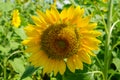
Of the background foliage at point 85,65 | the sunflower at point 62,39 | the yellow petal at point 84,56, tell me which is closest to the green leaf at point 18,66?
the background foliage at point 85,65

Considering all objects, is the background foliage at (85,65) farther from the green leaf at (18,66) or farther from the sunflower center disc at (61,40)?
the sunflower center disc at (61,40)

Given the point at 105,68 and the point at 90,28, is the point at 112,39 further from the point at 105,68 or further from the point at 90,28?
the point at 90,28

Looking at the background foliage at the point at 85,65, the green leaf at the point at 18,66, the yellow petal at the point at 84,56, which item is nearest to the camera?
the yellow petal at the point at 84,56

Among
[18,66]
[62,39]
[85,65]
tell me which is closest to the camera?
[62,39]

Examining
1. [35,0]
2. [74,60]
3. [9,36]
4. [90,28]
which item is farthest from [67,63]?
[35,0]

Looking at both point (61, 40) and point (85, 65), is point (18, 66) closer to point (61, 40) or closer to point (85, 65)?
point (85, 65)

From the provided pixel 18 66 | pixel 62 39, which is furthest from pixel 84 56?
pixel 18 66

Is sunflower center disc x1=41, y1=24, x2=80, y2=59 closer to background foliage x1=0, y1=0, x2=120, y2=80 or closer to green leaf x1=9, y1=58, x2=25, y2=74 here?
background foliage x1=0, y1=0, x2=120, y2=80

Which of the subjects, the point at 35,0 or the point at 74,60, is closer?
the point at 74,60
